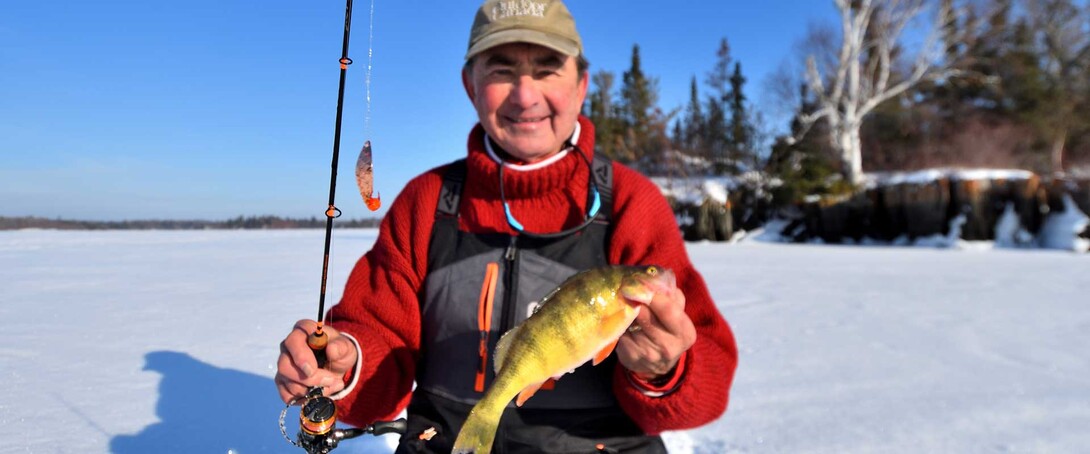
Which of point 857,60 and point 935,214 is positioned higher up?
point 857,60

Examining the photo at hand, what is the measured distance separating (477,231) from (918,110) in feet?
103

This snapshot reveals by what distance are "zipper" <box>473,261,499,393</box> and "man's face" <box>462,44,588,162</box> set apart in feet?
1.44

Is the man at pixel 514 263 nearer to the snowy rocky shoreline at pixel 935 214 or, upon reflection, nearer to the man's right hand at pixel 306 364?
the man's right hand at pixel 306 364

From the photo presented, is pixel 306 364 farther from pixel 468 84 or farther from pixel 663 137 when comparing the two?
pixel 663 137

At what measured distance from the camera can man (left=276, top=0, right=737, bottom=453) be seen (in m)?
1.91

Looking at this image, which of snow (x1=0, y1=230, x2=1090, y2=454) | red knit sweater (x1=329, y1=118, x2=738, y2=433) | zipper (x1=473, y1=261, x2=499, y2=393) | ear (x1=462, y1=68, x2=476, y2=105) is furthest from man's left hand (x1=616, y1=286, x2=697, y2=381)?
ear (x1=462, y1=68, x2=476, y2=105)

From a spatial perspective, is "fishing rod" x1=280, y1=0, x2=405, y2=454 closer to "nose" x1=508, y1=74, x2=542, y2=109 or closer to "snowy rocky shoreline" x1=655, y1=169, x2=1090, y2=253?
"nose" x1=508, y1=74, x2=542, y2=109

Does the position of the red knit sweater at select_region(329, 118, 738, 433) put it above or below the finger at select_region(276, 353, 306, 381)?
above

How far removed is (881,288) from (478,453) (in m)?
7.38

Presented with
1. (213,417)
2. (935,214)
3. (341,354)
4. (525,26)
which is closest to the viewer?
(341,354)

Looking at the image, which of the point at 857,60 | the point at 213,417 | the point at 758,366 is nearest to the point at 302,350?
the point at 213,417

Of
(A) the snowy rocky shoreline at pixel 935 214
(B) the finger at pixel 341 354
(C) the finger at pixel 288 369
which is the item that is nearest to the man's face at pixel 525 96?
(B) the finger at pixel 341 354

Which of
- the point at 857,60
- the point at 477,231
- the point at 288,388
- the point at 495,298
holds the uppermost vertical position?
the point at 857,60

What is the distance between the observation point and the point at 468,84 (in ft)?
7.22
